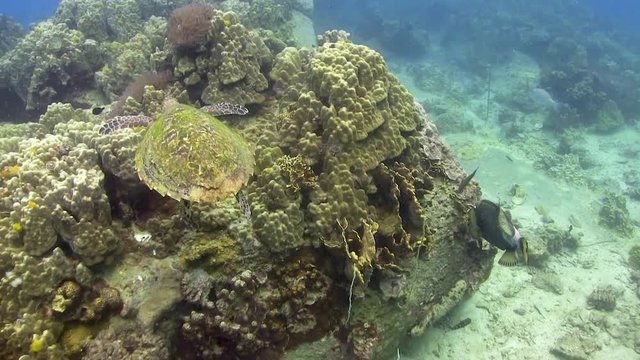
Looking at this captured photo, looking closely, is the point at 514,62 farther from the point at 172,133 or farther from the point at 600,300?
the point at 172,133

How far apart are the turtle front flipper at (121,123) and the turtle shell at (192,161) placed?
630 mm

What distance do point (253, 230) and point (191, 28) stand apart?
3.58 m

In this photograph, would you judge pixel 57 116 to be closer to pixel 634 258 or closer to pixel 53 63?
pixel 53 63

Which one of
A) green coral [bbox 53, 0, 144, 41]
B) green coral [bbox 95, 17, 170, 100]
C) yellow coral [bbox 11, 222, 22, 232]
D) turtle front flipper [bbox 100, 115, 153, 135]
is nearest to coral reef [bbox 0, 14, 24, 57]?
green coral [bbox 53, 0, 144, 41]

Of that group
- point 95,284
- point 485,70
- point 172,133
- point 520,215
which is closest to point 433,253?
point 172,133

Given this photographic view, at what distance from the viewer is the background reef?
360 cm

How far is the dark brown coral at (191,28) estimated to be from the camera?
6051mm

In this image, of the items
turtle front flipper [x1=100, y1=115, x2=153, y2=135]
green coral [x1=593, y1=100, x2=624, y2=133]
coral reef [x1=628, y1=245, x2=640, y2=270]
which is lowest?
green coral [x1=593, y1=100, x2=624, y2=133]

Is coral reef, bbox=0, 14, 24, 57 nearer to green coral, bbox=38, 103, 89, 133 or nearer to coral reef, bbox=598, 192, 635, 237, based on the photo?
green coral, bbox=38, 103, 89, 133

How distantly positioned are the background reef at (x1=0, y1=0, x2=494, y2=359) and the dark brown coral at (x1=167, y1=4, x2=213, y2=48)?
42mm

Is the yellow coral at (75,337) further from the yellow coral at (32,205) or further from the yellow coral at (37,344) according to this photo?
the yellow coral at (32,205)

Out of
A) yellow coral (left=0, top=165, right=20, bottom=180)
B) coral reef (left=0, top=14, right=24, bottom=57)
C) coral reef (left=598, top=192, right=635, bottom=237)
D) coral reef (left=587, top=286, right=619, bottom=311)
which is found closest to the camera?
yellow coral (left=0, top=165, right=20, bottom=180)

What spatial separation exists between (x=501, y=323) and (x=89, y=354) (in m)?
5.77

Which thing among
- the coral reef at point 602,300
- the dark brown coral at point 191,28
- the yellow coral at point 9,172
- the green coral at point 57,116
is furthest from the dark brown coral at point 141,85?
the coral reef at point 602,300
